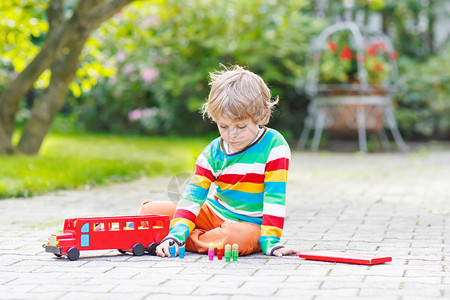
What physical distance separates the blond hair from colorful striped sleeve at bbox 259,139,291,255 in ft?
0.73

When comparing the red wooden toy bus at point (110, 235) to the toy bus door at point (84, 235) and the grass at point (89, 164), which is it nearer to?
the toy bus door at point (84, 235)

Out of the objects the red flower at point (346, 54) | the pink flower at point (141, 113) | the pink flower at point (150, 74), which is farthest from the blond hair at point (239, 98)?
the pink flower at point (141, 113)

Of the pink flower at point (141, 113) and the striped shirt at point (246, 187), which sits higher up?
the pink flower at point (141, 113)

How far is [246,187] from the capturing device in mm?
3795

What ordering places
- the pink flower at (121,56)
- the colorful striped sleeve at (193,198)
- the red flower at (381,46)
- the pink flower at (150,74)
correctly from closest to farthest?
the colorful striped sleeve at (193,198) → the red flower at (381,46) → the pink flower at (150,74) → the pink flower at (121,56)

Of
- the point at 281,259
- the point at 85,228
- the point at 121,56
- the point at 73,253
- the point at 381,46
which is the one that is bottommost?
the point at 281,259

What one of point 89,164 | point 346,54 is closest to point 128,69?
point 346,54

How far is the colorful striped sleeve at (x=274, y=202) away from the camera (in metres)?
3.70

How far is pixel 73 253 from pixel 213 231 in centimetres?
71

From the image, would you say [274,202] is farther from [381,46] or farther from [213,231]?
[381,46]

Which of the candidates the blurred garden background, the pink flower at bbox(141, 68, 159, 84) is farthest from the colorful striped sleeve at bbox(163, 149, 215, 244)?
the pink flower at bbox(141, 68, 159, 84)

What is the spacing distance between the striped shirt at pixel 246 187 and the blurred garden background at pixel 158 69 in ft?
12.4

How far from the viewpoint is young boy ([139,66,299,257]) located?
12.0ft

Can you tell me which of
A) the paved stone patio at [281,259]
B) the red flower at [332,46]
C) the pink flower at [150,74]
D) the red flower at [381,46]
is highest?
the red flower at [332,46]
